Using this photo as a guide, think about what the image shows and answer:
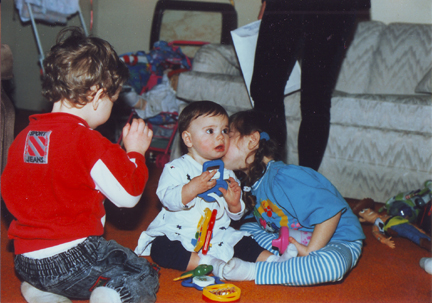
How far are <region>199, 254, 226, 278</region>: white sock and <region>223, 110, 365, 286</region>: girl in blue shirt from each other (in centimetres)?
9

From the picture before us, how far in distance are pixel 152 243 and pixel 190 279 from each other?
179mm

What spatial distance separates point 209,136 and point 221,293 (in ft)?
1.29

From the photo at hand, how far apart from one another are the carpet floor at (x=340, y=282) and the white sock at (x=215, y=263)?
0.05 m

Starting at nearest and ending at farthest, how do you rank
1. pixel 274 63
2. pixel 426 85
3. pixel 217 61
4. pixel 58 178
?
pixel 58 178
pixel 274 63
pixel 217 61
pixel 426 85

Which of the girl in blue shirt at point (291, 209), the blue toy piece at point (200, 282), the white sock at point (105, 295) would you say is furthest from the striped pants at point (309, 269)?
the white sock at point (105, 295)

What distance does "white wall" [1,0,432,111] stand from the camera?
123 centimetres

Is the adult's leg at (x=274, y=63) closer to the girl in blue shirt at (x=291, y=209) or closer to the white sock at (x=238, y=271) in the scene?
the girl in blue shirt at (x=291, y=209)

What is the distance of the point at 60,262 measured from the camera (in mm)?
785

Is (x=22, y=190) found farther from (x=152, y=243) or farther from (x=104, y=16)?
(x=104, y=16)

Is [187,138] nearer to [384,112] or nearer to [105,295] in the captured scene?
[105,295]

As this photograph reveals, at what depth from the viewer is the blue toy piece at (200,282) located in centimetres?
94

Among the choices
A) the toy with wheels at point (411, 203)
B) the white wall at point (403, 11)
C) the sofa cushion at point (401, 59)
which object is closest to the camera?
the toy with wheels at point (411, 203)

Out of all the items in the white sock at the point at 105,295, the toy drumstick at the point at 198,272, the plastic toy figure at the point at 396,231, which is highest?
the white sock at the point at 105,295

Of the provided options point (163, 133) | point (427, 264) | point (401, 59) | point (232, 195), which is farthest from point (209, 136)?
point (401, 59)
